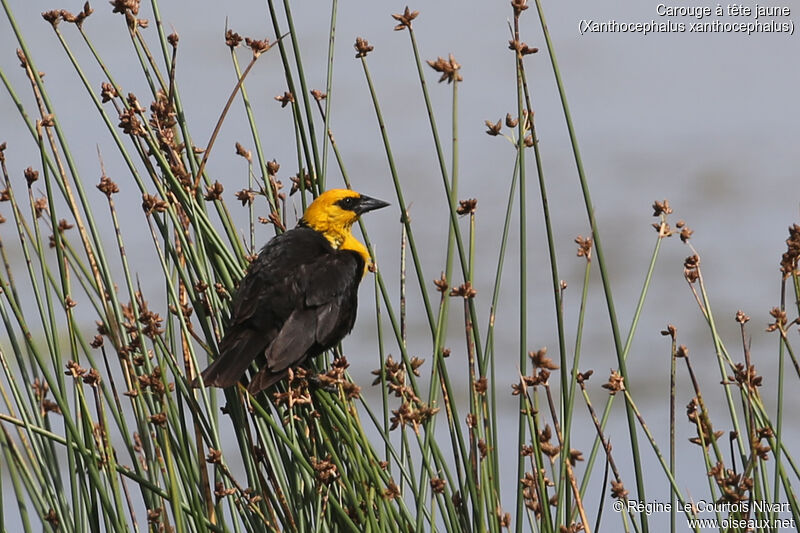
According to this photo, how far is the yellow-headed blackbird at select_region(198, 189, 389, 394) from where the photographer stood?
2.26 meters

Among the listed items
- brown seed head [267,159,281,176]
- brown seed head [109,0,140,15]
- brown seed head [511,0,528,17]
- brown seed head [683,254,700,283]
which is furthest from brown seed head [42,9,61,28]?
brown seed head [683,254,700,283]

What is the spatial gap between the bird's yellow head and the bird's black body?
0.10 metres

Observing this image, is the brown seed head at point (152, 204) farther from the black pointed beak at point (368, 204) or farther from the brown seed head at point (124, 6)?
the black pointed beak at point (368, 204)

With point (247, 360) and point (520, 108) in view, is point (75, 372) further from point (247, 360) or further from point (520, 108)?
point (520, 108)

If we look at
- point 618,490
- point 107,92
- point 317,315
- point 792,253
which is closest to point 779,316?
point 792,253

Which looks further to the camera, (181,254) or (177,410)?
(181,254)

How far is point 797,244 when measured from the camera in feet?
5.94

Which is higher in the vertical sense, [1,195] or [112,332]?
[1,195]

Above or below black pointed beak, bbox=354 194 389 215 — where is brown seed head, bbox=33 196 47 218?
below

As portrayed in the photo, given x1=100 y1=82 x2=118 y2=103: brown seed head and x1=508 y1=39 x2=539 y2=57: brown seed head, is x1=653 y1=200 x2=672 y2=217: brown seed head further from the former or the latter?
x1=100 y1=82 x2=118 y2=103: brown seed head

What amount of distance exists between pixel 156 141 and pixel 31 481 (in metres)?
0.76

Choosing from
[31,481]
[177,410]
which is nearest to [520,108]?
[177,410]

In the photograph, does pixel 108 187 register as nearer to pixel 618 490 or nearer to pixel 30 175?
pixel 30 175

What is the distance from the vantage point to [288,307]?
8.30 feet
